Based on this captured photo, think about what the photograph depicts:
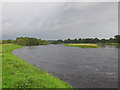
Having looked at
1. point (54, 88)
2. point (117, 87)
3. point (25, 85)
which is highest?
point (25, 85)

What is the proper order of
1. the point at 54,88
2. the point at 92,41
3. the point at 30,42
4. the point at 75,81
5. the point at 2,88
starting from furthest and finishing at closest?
the point at 92,41
the point at 30,42
the point at 75,81
the point at 54,88
the point at 2,88

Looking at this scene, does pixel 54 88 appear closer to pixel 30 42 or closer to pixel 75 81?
pixel 75 81

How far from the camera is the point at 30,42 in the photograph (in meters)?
148

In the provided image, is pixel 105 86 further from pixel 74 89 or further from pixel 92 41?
pixel 92 41

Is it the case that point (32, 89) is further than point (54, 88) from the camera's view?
No

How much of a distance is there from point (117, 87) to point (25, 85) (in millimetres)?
11030

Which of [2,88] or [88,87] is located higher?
[2,88]

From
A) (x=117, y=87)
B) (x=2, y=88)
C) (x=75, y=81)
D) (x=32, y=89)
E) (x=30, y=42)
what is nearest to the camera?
(x=2, y=88)

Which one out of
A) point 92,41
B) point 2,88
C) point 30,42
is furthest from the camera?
point 92,41

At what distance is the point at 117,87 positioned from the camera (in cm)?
1244

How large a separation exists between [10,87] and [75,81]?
831 cm

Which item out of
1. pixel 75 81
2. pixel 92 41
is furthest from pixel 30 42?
pixel 75 81

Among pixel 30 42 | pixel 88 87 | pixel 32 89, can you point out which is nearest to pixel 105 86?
pixel 88 87

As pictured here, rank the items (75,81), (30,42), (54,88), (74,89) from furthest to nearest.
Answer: (30,42), (75,81), (74,89), (54,88)
